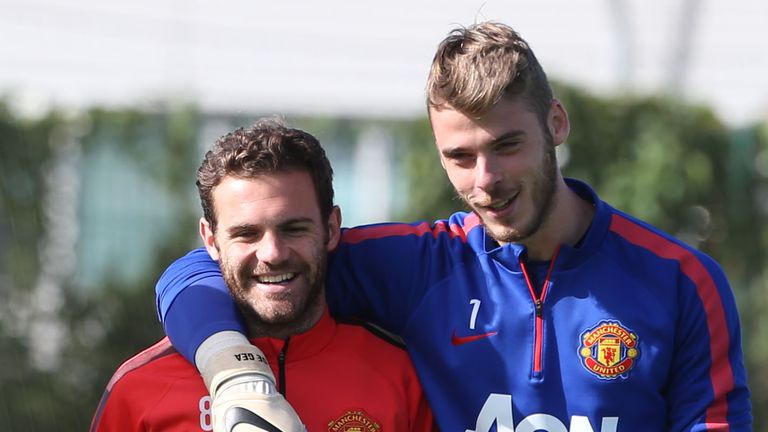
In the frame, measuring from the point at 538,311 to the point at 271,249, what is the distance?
66 cm

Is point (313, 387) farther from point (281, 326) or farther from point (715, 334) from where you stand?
point (715, 334)

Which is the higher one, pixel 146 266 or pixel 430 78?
pixel 430 78

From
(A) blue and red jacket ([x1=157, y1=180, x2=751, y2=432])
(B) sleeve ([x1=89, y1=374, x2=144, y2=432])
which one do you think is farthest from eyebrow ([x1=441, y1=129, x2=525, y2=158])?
(B) sleeve ([x1=89, y1=374, x2=144, y2=432])

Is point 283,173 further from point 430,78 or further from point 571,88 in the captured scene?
point 571,88

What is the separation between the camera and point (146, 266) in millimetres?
7223

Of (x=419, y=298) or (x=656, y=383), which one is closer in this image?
(x=656, y=383)

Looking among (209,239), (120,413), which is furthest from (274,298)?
(120,413)

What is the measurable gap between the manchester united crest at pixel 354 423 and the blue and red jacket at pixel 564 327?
0.17 metres

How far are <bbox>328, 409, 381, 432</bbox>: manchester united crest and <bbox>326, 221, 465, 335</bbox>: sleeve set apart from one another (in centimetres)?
28

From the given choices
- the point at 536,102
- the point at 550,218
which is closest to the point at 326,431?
the point at 550,218

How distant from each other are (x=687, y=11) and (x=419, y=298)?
8310 mm

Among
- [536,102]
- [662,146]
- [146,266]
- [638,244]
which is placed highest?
[536,102]

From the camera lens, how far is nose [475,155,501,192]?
2861 millimetres

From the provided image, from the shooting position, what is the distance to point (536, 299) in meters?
3.00
